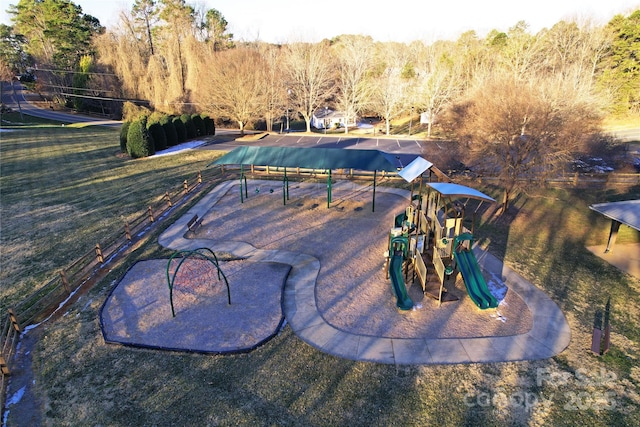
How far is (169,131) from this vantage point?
35625 mm

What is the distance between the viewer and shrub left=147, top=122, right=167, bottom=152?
108 ft

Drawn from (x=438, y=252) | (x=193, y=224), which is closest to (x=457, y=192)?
(x=438, y=252)

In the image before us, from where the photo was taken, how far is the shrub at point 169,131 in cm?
3519

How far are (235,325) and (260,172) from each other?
56.7 ft

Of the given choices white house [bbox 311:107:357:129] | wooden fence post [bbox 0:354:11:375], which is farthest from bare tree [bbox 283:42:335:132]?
wooden fence post [bbox 0:354:11:375]

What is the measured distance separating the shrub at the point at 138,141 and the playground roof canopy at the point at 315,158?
50.3 ft

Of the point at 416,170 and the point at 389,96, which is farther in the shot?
the point at 389,96

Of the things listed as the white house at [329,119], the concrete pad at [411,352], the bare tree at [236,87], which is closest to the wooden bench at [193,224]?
the concrete pad at [411,352]

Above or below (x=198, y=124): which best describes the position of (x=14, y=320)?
below

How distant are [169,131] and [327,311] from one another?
103 feet

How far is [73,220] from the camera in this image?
18.0 meters

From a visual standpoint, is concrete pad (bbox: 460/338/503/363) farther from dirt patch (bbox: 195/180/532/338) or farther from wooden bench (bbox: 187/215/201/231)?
wooden bench (bbox: 187/215/201/231)

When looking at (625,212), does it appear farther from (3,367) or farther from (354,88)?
(354,88)

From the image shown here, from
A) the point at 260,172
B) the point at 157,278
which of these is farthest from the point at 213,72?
the point at 157,278
